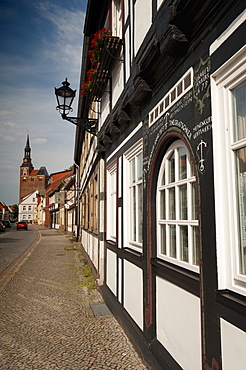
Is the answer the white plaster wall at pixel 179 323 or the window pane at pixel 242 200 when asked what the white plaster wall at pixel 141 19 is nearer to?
the window pane at pixel 242 200

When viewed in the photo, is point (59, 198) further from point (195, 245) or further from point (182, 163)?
point (195, 245)

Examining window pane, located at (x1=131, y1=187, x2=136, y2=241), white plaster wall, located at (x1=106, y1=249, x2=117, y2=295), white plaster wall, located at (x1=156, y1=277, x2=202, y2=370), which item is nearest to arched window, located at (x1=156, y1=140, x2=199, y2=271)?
white plaster wall, located at (x1=156, y1=277, x2=202, y2=370)

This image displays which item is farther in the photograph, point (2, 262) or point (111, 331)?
point (2, 262)

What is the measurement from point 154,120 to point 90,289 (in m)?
5.41

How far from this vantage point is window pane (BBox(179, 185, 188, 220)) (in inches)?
117

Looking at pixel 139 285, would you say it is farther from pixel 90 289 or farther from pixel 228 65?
pixel 90 289

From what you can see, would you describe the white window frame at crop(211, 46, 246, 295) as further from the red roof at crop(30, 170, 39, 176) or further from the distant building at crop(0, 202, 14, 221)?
the red roof at crop(30, 170, 39, 176)

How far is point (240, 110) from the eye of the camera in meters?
2.08

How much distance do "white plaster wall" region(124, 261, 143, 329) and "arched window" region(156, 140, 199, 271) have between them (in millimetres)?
861

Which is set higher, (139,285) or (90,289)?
(139,285)

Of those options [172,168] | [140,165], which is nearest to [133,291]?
[140,165]

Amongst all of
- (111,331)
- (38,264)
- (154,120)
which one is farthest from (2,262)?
(154,120)

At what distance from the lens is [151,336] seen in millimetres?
3637

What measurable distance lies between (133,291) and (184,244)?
190 centimetres
